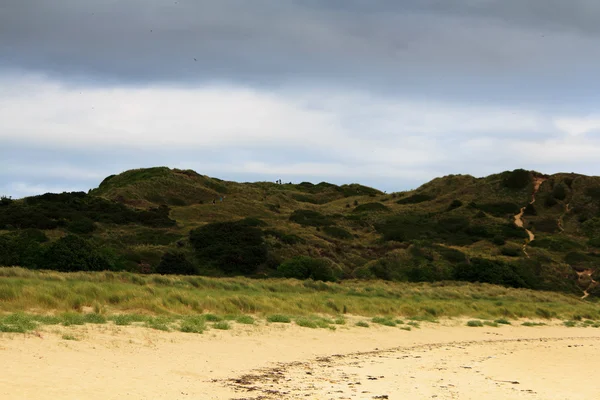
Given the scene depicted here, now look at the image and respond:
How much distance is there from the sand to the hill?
25539mm

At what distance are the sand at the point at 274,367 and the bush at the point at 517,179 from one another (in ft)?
251

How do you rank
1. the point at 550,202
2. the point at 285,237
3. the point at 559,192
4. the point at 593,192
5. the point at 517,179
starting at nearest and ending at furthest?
1. the point at 285,237
2. the point at 550,202
3. the point at 593,192
4. the point at 559,192
5. the point at 517,179

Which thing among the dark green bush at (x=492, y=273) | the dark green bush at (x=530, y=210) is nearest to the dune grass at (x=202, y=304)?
the dark green bush at (x=492, y=273)


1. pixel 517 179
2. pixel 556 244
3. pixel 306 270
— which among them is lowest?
pixel 306 270

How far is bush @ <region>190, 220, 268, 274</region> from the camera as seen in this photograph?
4922cm

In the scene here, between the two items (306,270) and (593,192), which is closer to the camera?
(306,270)

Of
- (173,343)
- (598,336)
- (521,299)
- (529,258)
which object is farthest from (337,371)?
(529,258)

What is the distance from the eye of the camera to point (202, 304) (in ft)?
72.7

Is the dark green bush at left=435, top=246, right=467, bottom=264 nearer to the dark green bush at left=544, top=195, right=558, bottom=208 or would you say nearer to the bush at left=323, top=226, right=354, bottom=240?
the bush at left=323, top=226, right=354, bottom=240

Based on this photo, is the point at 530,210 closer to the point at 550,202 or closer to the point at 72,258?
the point at 550,202

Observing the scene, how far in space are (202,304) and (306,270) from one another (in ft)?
80.0

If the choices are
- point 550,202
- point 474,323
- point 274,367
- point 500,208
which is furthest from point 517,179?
point 274,367

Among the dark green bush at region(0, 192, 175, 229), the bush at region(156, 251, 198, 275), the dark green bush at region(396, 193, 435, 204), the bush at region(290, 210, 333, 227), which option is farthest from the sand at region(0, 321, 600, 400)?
the dark green bush at region(396, 193, 435, 204)

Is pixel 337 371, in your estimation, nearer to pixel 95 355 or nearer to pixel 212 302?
pixel 95 355
